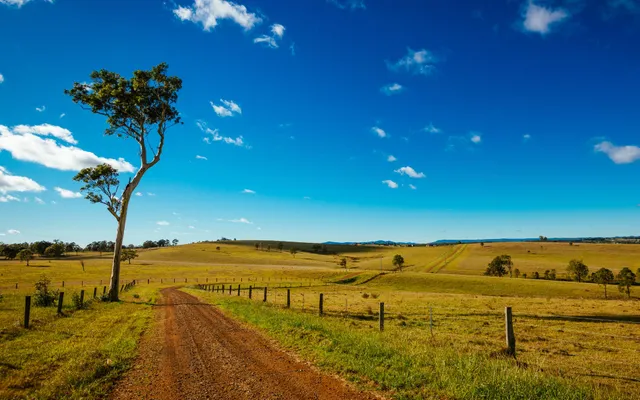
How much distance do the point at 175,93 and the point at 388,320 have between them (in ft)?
98.9

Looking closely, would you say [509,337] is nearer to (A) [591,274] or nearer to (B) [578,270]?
(B) [578,270]

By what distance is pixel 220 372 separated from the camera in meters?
9.14

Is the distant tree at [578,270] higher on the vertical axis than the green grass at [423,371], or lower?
lower

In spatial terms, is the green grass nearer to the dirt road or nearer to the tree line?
the dirt road

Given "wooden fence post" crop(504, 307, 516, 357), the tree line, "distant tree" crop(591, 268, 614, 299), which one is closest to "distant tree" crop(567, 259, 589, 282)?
the tree line

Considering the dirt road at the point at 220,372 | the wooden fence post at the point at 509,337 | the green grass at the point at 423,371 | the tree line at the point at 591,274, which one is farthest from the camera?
the tree line at the point at 591,274

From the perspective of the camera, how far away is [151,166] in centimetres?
3166

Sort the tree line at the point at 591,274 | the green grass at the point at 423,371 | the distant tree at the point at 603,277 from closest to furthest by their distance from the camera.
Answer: the green grass at the point at 423,371 < the tree line at the point at 591,274 < the distant tree at the point at 603,277

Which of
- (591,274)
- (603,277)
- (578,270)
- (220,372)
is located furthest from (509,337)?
(591,274)

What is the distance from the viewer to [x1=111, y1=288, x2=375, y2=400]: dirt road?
768 cm

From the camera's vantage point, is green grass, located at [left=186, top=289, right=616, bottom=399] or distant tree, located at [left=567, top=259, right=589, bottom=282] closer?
green grass, located at [left=186, top=289, right=616, bottom=399]

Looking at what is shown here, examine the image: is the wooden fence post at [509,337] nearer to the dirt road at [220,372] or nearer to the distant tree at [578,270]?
the dirt road at [220,372]

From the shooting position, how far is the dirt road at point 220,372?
7.68 meters

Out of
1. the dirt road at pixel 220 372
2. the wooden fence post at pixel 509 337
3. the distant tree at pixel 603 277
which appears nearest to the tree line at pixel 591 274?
the distant tree at pixel 603 277
